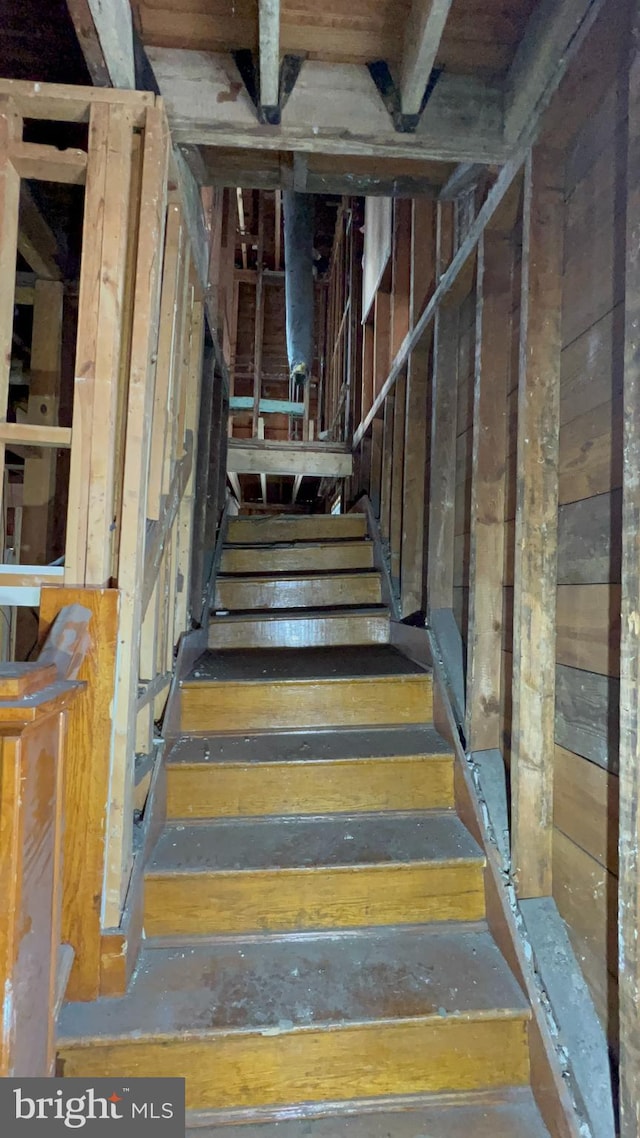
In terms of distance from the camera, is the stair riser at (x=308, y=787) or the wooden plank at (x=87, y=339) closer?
the wooden plank at (x=87, y=339)

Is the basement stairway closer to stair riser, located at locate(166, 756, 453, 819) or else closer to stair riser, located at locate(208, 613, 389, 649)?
stair riser, located at locate(166, 756, 453, 819)

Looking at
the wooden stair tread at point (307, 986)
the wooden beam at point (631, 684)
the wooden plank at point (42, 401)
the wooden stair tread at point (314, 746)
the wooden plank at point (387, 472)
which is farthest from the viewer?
the wooden plank at point (387, 472)

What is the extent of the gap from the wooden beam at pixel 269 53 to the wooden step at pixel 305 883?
6.77 feet

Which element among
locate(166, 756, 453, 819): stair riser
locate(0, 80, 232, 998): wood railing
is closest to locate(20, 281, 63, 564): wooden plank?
locate(0, 80, 232, 998): wood railing

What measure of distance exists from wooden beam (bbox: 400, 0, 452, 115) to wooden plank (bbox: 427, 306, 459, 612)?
860 mm

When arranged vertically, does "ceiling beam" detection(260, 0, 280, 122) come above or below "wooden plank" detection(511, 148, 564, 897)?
above

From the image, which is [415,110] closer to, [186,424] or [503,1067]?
[186,424]

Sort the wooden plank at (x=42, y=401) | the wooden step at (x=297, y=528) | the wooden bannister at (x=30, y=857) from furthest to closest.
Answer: the wooden step at (x=297, y=528) < the wooden plank at (x=42, y=401) < the wooden bannister at (x=30, y=857)

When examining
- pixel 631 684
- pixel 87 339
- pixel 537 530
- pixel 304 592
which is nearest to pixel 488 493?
pixel 537 530

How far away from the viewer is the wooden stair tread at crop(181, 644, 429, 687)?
218cm

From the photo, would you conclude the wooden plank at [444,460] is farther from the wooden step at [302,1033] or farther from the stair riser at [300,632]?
the wooden step at [302,1033]

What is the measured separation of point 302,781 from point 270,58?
1990 mm

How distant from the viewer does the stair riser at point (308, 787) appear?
1824 mm

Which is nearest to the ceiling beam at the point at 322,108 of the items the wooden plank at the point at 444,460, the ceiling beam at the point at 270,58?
the ceiling beam at the point at 270,58
